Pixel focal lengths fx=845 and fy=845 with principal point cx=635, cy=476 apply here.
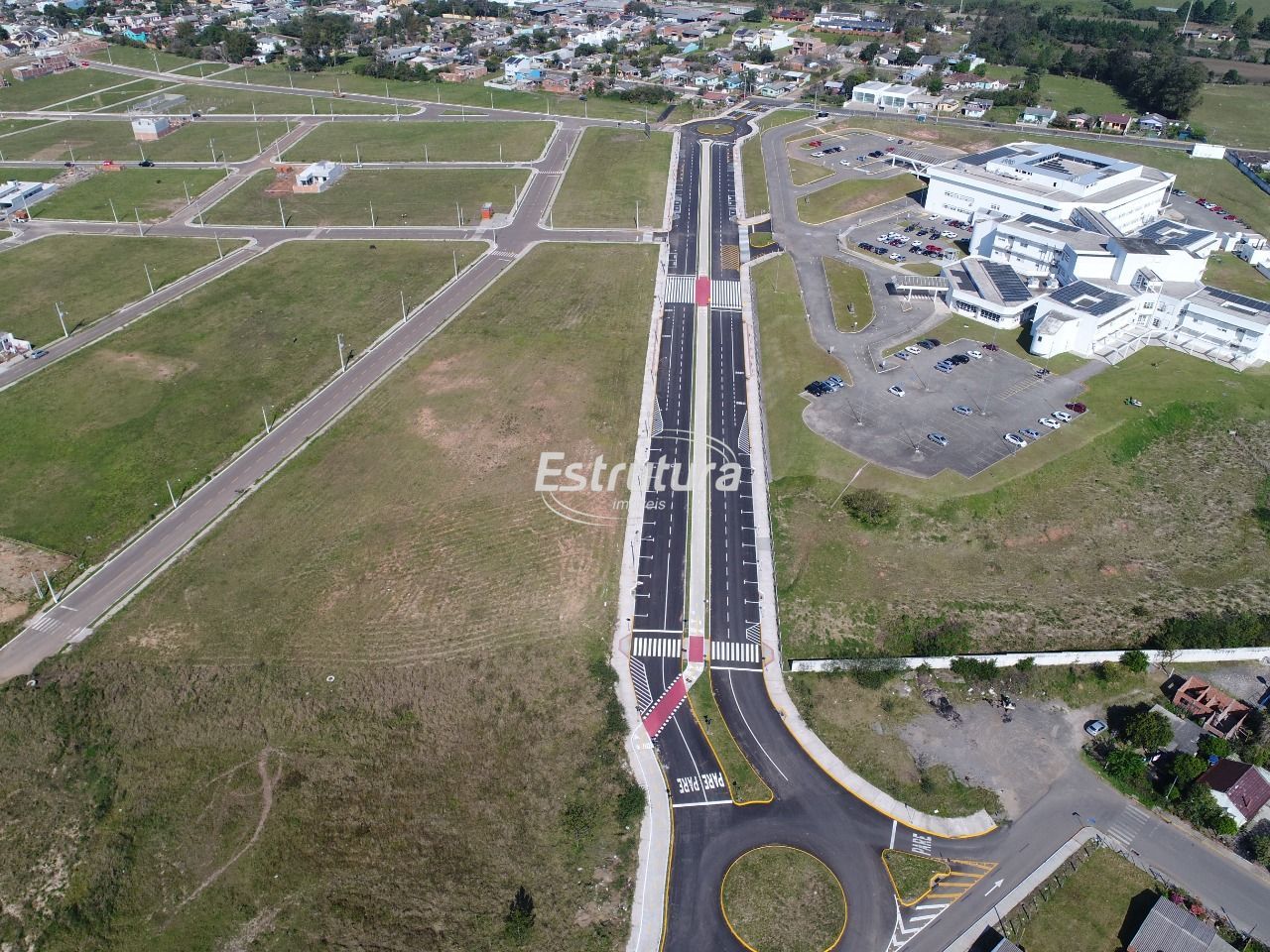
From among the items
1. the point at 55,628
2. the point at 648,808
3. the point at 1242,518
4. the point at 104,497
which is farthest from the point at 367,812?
the point at 1242,518

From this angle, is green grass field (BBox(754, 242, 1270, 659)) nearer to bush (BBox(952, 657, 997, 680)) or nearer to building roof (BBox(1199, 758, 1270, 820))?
bush (BBox(952, 657, 997, 680))

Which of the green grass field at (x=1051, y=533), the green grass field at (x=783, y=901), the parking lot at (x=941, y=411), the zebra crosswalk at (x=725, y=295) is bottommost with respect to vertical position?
the green grass field at (x=783, y=901)

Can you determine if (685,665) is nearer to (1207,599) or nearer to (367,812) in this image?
(367,812)

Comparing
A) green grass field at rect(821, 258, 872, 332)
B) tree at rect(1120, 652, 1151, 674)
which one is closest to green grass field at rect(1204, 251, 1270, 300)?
green grass field at rect(821, 258, 872, 332)

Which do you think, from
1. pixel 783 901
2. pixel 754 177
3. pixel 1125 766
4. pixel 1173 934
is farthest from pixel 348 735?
pixel 754 177

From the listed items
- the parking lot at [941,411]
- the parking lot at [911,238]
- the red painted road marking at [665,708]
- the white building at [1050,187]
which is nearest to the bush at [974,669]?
the red painted road marking at [665,708]

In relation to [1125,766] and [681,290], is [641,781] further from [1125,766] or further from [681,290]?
[681,290]

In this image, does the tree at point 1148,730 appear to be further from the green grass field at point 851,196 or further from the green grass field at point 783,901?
the green grass field at point 851,196
